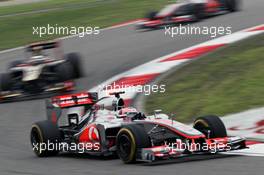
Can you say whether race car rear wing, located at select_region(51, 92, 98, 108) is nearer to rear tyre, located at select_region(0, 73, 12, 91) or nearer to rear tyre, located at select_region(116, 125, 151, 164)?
rear tyre, located at select_region(116, 125, 151, 164)

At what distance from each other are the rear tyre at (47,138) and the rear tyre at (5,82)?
6135 mm

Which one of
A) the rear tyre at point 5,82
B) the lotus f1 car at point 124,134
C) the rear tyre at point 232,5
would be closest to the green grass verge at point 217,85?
the lotus f1 car at point 124,134

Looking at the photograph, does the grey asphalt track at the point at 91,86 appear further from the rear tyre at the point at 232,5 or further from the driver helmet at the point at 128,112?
the driver helmet at the point at 128,112

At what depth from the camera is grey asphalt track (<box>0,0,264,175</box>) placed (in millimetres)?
9648

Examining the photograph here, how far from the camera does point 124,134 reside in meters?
10.2

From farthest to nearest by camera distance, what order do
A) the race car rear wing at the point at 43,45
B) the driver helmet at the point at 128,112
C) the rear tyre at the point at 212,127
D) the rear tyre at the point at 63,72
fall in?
the rear tyre at the point at 63,72 → the race car rear wing at the point at 43,45 → the driver helmet at the point at 128,112 → the rear tyre at the point at 212,127

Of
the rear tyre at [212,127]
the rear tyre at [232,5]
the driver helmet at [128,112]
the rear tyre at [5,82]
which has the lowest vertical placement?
the rear tyre at [212,127]

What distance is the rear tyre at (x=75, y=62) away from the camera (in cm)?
1889

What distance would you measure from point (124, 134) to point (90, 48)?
13.1m

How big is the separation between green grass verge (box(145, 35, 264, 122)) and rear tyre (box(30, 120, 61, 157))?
2.45 meters

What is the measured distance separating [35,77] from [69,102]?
233 inches

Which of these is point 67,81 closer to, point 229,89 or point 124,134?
point 229,89
